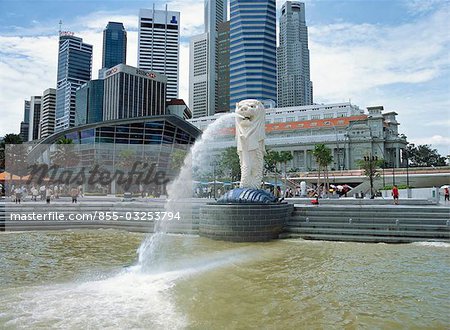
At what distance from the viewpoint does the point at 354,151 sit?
85.1 metres

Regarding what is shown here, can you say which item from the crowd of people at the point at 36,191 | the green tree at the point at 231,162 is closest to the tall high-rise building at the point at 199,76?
the green tree at the point at 231,162

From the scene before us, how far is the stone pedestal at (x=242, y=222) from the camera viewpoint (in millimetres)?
14000

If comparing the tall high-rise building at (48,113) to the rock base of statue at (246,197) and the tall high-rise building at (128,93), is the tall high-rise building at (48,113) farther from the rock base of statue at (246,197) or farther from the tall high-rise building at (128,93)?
the rock base of statue at (246,197)

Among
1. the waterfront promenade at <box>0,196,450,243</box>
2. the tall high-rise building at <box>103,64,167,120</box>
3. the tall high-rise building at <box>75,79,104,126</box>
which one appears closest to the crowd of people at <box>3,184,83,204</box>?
the waterfront promenade at <box>0,196,450,243</box>

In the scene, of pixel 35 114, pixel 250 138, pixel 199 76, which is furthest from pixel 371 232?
pixel 35 114

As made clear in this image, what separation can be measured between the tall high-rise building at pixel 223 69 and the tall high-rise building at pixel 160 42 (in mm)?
23315

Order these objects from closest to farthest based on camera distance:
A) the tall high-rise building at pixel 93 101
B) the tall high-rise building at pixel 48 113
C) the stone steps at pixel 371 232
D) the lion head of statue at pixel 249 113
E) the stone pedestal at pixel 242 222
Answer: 1. the stone steps at pixel 371 232
2. the stone pedestal at pixel 242 222
3. the lion head of statue at pixel 249 113
4. the tall high-rise building at pixel 93 101
5. the tall high-rise building at pixel 48 113

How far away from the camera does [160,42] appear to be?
18438cm

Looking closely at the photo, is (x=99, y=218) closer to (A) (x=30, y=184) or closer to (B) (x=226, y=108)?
(A) (x=30, y=184)

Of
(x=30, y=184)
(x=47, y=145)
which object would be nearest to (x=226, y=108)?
(x=47, y=145)

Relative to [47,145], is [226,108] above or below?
above

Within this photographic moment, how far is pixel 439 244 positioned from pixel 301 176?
189ft

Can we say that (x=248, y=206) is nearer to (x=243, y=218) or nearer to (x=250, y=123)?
(x=243, y=218)

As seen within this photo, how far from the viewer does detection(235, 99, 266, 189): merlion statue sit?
15844mm
